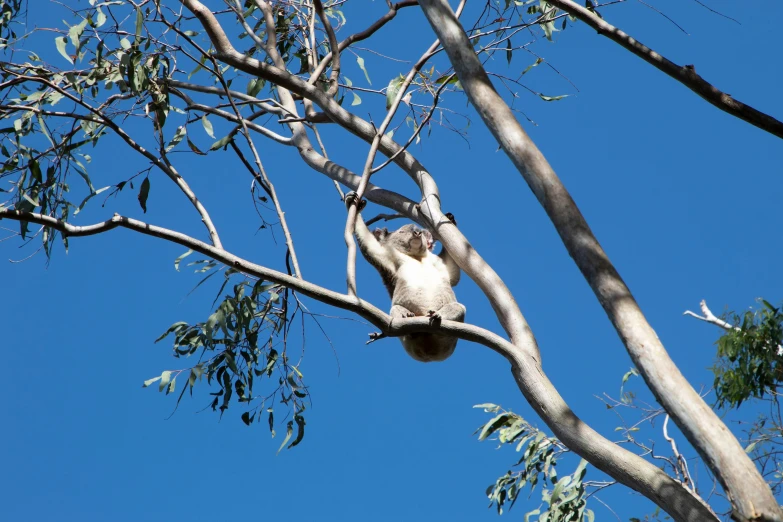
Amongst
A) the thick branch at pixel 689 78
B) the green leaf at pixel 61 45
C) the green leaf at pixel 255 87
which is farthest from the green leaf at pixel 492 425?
the green leaf at pixel 61 45

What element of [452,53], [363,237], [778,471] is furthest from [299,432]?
[778,471]

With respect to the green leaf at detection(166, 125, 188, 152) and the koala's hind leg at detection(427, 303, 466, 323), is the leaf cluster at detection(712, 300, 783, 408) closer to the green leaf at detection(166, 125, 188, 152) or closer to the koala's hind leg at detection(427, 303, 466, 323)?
the koala's hind leg at detection(427, 303, 466, 323)

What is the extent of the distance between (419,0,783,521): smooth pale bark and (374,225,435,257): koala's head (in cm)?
155

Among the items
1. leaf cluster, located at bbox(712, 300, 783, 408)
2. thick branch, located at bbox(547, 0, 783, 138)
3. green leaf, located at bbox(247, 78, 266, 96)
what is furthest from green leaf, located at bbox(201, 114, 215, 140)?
leaf cluster, located at bbox(712, 300, 783, 408)

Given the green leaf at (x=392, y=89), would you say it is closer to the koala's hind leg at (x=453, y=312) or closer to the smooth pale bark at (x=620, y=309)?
the smooth pale bark at (x=620, y=309)

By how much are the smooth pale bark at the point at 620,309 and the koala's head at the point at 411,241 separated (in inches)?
61.0

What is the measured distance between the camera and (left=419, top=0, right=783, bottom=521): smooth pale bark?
2348 mm

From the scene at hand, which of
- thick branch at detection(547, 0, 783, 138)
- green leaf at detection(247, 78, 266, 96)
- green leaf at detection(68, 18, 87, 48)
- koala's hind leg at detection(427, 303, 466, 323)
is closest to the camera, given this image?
thick branch at detection(547, 0, 783, 138)

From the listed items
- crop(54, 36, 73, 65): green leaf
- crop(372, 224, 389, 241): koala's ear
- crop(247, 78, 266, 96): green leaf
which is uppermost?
crop(247, 78, 266, 96): green leaf

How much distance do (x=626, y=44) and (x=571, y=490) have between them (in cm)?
302

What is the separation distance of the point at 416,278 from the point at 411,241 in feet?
0.93

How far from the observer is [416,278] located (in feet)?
15.8

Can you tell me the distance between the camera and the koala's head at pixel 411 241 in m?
5.01

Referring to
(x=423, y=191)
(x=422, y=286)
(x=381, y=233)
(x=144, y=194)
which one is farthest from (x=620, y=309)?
(x=381, y=233)
